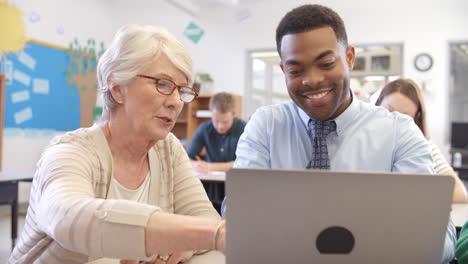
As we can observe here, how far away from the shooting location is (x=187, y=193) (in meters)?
1.54

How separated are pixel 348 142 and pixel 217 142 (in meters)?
3.31

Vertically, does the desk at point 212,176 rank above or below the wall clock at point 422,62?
below

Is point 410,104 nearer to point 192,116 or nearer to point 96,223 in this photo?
point 96,223

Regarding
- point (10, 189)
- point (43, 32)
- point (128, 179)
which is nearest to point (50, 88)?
point (43, 32)

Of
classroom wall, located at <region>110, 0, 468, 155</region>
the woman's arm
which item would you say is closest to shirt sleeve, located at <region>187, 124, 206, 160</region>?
classroom wall, located at <region>110, 0, 468, 155</region>

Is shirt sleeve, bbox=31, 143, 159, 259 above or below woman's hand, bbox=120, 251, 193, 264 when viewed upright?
above

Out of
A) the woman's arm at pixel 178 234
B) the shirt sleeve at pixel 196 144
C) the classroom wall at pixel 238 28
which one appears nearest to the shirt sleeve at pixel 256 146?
the woman's arm at pixel 178 234

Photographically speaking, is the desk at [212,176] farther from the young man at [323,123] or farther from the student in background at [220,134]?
the young man at [323,123]

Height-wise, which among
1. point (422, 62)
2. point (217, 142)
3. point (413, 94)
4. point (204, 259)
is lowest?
point (204, 259)

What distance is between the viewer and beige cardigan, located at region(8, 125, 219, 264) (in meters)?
0.92

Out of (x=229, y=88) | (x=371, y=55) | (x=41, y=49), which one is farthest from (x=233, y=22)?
(x=41, y=49)

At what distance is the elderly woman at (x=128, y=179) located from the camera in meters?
0.91

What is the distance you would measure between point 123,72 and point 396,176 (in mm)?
898

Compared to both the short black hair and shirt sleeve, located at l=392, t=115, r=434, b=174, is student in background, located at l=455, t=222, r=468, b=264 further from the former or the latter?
the short black hair
